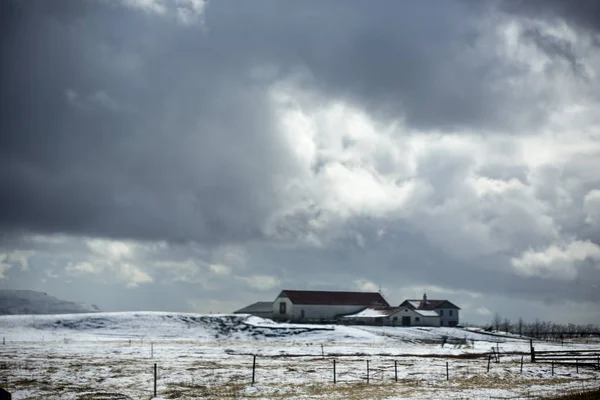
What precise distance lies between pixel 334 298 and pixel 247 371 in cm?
8984

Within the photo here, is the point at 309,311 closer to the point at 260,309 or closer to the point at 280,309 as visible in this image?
the point at 280,309

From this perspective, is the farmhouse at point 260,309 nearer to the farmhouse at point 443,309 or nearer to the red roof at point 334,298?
the red roof at point 334,298

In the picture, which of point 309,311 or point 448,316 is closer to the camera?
point 309,311

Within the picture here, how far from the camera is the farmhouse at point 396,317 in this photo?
121500 millimetres

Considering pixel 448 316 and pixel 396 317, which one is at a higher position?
pixel 396 317

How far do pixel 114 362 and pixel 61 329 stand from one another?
45897mm

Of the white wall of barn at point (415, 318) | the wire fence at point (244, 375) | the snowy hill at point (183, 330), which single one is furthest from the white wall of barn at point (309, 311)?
the wire fence at point (244, 375)

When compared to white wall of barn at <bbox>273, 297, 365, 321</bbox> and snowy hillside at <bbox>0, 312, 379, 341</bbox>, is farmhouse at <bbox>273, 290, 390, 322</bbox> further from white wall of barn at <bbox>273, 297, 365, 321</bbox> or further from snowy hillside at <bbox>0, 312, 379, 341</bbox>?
snowy hillside at <bbox>0, 312, 379, 341</bbox>

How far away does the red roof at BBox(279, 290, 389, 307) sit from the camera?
130 meters

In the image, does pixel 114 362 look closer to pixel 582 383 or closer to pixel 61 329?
pixel 582 383

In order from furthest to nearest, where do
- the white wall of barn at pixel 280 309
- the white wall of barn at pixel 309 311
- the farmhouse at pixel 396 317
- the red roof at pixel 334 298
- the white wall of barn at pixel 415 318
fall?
the red roof at pixel 334 298 → the white wall of barn at pixel 280 309 → the white wall of barn at pixel 309 311 → the white wall of barn at pixel 415 318 → the farmhouse at pixel 396 317

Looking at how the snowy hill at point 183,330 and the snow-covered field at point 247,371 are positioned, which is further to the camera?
the snowy hill at point 183,330

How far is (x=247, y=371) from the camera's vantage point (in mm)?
44781

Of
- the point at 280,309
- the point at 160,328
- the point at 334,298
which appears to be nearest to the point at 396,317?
the point at 334,298
